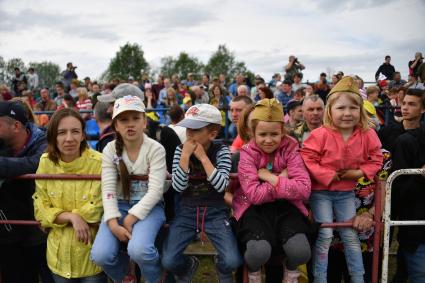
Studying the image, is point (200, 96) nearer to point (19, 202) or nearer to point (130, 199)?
point (19, 202)

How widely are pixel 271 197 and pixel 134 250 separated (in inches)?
42.4

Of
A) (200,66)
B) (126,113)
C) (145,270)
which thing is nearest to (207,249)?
(145,270)

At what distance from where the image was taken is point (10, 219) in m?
3.29

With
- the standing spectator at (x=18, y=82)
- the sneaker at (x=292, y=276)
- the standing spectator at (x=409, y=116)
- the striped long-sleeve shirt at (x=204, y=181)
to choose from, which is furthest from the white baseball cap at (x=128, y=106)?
the standing spectator at (x=18, y=82)

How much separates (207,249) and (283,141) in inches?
104

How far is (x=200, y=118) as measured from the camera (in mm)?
3084

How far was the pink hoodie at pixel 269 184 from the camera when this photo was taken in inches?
113

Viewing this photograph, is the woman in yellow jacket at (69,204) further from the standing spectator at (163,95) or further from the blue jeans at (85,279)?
the standing spectator at (163,95)

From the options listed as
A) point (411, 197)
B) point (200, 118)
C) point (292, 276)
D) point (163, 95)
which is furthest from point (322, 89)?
point (292, 276)

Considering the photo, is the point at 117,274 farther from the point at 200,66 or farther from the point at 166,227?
the point at 200,66

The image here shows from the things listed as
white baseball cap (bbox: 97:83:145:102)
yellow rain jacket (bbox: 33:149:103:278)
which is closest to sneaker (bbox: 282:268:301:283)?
yellow rain jacket (bbox: 33:149:103:278)

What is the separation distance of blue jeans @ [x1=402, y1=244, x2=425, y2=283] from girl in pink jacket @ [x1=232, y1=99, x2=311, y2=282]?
1.12 m

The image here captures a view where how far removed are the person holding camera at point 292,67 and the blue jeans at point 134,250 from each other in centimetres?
1172

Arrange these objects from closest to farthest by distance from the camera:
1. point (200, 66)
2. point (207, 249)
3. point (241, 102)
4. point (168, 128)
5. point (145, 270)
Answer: point (145, 270) → point (168, 128) → point (241, 102) → point (207, 249) → point (200, 66)
